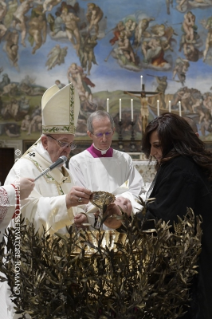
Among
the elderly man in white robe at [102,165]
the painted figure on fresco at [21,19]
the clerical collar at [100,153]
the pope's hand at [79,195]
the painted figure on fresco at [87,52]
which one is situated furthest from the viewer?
the painted figure on fresco at [87,52]

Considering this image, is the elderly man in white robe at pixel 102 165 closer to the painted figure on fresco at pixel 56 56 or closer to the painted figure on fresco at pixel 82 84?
the painted figure on fresco at pixel 82 84

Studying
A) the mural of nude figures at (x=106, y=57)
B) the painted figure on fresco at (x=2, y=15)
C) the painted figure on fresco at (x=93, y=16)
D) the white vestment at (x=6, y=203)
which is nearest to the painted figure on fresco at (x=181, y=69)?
the mural of nude figures at (x=106, y=57)

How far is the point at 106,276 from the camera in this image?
54.9 inches

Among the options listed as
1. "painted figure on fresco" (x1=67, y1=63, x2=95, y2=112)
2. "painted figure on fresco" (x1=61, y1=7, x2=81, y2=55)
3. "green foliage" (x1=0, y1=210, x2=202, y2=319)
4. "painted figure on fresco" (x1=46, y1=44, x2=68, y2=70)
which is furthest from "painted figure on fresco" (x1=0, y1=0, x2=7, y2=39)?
"green foliage" (x1=0, y1=210, x2=202, y2=319)

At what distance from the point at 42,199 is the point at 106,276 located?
1.17 meters

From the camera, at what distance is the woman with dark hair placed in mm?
2004

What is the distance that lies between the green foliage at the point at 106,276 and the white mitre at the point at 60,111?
5.13 feet

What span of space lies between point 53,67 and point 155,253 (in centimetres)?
1021

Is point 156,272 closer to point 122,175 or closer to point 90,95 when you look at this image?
point 122,175

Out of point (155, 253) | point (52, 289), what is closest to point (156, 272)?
point (155, 253)

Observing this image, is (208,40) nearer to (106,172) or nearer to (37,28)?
(37,28)

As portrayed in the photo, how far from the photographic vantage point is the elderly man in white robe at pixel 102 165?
4.58 m

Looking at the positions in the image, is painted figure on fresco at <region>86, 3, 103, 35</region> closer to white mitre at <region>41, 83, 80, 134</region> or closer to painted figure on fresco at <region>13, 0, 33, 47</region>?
painted figure on fresco at <region>13, 0, 33, 47</region>

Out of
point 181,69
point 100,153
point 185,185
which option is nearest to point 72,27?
point 181,69
